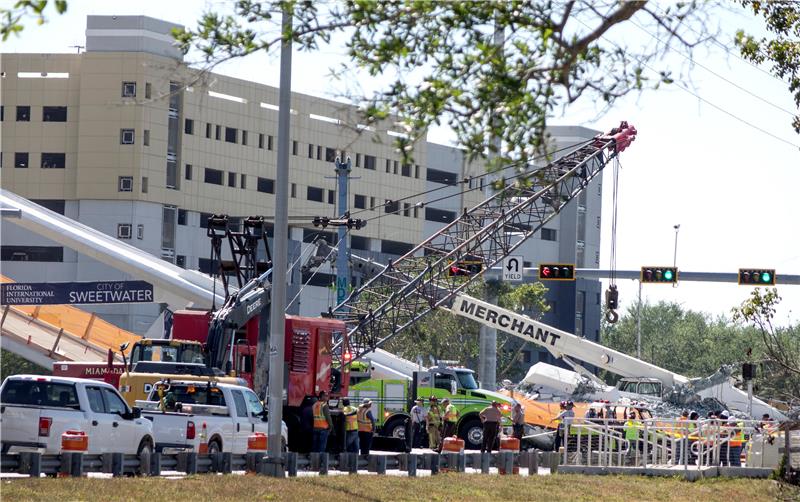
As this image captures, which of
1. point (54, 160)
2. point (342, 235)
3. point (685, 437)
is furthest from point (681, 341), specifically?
point (685, 437)

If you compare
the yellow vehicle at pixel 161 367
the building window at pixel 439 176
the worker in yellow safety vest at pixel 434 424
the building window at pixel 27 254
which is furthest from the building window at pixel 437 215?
the yellow vehicle at pixel 161 367

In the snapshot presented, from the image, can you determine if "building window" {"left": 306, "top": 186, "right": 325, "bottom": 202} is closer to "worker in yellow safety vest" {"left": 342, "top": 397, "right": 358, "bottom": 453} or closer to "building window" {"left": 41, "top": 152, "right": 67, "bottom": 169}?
"building window" {"left": 41, "top": 152, "right": 67, "bottom": 169}

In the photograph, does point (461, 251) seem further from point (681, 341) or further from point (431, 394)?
point (681, 341)

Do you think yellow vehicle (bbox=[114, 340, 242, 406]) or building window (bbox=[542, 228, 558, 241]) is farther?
building window (bbox=[542, 228, 558, 241])

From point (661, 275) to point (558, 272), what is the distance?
3.45 meters

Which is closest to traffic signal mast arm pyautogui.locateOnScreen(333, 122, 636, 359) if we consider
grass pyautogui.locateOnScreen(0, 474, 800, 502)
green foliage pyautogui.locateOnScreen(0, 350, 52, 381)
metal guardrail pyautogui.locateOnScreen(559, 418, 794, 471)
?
metal guardrail pyautogui.locateOnScreen(559, 418, 794, 471)

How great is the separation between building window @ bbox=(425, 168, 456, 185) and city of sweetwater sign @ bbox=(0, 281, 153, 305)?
56342 mm

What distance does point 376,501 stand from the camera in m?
22.8

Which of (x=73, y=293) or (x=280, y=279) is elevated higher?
(x=280, y=279)

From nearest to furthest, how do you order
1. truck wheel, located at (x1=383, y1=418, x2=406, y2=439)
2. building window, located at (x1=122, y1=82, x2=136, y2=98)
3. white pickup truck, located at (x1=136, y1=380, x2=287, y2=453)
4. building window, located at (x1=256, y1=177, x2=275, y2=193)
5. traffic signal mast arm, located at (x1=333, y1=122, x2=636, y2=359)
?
white pickup truck, located at (x1=136, y1=380, x2=287, y2=453)
truck wheel, located at (x1=383, y1=418, x2=406, y2=439)
traffic signal mast arm, located at (x1=333, y1=122, x2=636, y2=359)
building window, located at (x1=122, y1=82, x2=136, y2=98)
building window, located at (x1=256, y1=177, x2=275, y2=193)

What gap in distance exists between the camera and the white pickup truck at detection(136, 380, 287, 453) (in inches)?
1016

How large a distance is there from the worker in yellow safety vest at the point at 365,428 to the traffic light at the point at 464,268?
1543cm

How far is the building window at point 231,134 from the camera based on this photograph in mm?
80875

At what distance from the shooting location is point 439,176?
329 ft
